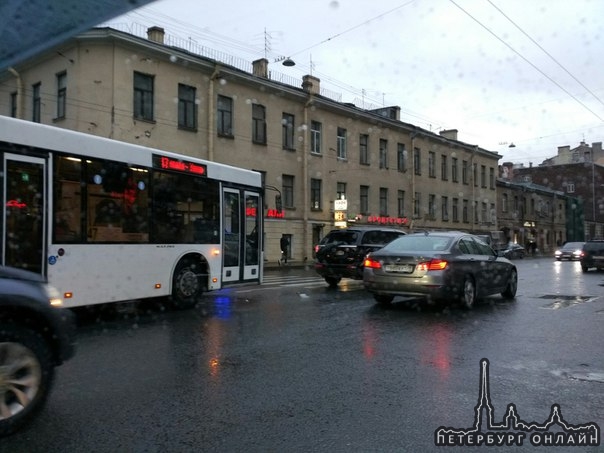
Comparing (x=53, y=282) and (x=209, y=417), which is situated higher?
(x=53, y=282)

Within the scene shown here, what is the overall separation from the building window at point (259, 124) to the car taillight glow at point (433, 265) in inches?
786

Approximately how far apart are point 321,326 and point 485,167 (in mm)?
47762

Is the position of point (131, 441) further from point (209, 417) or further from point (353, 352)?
point (353, 352)

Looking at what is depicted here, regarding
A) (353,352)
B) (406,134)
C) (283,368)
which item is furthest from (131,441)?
(406,134)

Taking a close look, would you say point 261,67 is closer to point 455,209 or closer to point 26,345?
point 455,209

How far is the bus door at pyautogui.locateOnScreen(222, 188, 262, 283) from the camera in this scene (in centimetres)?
1138

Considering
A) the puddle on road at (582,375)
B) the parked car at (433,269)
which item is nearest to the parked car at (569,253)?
the parked car at (433,269)

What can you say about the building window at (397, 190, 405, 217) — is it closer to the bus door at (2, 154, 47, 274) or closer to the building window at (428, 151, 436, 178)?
the building window at (428, 151, 436, 178)

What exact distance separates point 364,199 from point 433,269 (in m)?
27.1

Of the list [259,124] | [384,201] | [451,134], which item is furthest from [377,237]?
[451,134]

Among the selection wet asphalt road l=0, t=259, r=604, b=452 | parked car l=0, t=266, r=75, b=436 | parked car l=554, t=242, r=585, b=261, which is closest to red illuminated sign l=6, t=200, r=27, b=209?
wet asphalt road l=0, t=259, r=604, b=452

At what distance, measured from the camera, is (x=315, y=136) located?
107 ft

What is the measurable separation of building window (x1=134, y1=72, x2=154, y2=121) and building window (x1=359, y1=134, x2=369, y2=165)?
16.4m

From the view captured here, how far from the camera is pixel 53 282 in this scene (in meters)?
7.70
